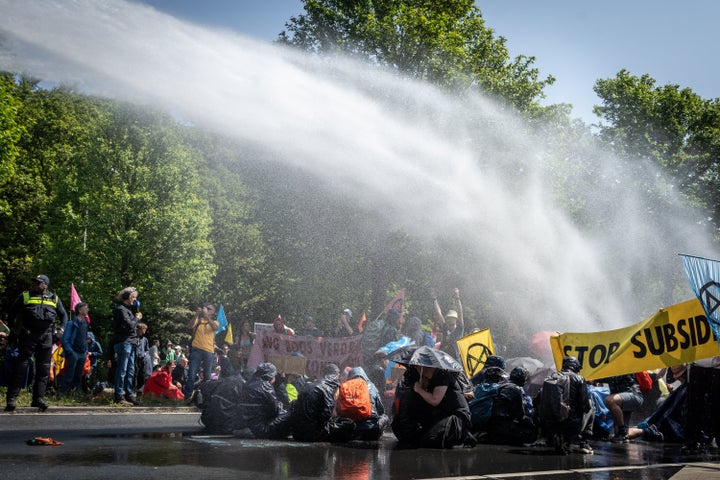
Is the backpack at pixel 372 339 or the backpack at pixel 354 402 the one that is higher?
the backpack at pixel 372 339

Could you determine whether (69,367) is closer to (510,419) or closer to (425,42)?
(510,419)

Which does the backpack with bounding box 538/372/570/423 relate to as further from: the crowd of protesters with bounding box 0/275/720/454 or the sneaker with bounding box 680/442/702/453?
the sneaker with bounding box 680/442/702/453

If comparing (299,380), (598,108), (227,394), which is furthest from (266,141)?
(598,108)

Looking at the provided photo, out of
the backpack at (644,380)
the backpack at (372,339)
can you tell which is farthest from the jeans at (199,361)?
the backpack at (644,380)

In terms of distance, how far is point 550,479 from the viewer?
7719 millimetres

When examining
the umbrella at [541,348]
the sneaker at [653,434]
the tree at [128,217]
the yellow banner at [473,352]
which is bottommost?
the sneaker at [653,434]

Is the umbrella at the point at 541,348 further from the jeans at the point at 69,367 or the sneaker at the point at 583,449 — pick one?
the jeans at the point at 69,367

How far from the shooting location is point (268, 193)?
2816cm

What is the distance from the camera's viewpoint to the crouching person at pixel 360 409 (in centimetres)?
1068

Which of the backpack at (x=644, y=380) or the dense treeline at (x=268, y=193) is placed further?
the dense treeline at (x=268, y=193)

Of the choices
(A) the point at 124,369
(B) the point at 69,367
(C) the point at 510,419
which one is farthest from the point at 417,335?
(B) the point at 69,367

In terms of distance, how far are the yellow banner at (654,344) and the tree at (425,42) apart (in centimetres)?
1656

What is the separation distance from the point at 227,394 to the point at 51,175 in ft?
115

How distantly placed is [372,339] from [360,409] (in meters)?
4.26
